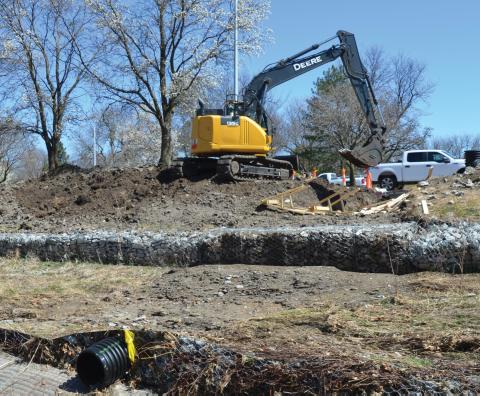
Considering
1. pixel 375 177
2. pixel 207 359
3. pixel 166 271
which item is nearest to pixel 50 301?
pixel 166 271

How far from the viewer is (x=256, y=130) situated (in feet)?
54.0

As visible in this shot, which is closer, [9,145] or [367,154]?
[367,154]

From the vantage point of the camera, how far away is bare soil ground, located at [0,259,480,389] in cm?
426

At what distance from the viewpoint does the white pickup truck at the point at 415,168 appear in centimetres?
2448

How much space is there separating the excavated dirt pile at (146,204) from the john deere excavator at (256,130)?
2.71 feet

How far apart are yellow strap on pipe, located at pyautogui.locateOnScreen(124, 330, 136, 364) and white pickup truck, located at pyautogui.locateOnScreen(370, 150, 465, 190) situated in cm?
2091

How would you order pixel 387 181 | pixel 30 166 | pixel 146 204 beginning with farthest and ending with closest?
pixel 30 166 → pixel 387 181 → pixel 146 204

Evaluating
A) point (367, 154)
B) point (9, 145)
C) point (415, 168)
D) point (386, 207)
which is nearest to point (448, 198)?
point (386, 207)

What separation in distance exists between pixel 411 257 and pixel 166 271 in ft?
12.5

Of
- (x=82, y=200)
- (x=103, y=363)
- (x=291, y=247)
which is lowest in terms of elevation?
(x=103, y=363)

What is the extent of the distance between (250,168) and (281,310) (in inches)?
417

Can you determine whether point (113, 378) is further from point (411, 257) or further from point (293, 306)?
point (411, 257)

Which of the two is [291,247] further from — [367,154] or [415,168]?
[415,168]

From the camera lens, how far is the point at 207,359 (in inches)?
170
